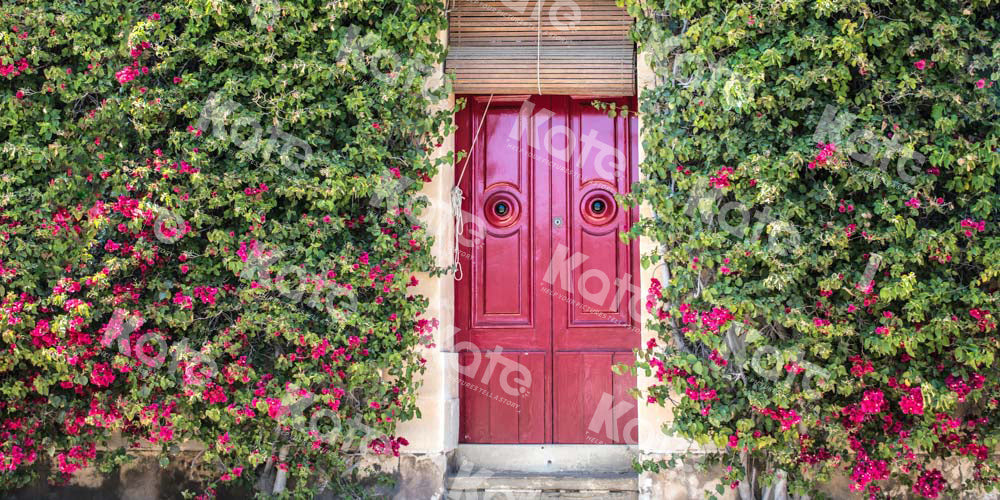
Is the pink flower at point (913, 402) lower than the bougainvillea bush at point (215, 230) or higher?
lower

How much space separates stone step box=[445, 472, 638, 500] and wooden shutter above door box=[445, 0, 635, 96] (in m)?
2.06

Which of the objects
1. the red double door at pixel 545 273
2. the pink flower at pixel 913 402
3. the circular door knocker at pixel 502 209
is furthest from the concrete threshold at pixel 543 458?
the pink flower at pixel 913 402

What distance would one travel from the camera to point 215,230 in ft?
13.1

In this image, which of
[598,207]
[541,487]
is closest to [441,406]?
[541,487]

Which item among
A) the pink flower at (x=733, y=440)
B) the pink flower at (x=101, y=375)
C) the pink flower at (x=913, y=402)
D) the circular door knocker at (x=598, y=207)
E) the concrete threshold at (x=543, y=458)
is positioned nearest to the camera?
the pink flower at (x=913, y=402)

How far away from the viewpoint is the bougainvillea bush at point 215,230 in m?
3.91

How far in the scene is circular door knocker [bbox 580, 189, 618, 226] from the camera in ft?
15.2

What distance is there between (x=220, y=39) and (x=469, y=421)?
2360 mm

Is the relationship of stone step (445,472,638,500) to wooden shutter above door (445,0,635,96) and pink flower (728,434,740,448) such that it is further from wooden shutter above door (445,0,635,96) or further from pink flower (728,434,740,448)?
wooden shutter above door (445,0,635,96)

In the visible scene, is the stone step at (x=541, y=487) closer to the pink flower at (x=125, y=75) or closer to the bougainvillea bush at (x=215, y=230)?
the bougainvillea bush at (x=215, y=230)

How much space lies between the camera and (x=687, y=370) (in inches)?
150

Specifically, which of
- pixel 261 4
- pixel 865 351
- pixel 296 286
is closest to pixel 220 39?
pixel 261 4

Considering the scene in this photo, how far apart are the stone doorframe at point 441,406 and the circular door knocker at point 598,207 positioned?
1.17 ft

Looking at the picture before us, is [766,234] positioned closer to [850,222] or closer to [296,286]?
[850,222]
